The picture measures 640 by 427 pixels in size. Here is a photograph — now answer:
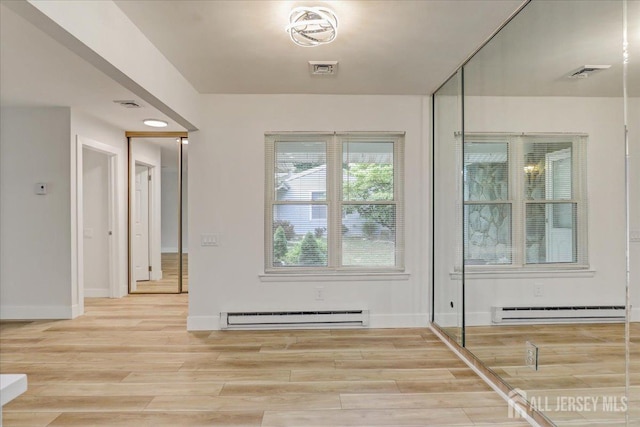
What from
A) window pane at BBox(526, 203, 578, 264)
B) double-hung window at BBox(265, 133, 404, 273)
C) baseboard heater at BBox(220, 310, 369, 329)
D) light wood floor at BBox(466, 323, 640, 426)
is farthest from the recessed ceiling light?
light wood floor at BBox(466, 323, 640, 426)

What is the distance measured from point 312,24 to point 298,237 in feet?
7.38

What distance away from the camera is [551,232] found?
2049 mm

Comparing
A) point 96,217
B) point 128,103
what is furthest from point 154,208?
point 128,103

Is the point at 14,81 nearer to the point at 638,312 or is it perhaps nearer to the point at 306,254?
the point at 306,254

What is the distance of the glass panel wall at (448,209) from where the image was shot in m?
3.19

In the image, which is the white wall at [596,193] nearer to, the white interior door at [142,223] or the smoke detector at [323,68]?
the smoke detector at [323,68]

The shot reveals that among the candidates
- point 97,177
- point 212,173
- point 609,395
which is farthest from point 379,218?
point 97,177

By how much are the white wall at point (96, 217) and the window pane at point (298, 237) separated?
10.1 feet

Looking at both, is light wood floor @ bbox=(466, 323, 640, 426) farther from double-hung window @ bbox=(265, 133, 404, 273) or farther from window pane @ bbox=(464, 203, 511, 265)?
double-hung window @ bbox=(265, 133, 404, 273)

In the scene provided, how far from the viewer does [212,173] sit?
3844 millimetres

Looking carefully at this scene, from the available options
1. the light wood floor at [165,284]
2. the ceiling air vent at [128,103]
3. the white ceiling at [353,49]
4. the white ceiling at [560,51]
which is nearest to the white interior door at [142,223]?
the light wood floor at [165,284]

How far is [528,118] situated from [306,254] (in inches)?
97.7

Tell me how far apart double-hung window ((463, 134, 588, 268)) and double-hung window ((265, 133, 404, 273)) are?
1.03 metres

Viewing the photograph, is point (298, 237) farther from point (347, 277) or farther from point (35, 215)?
point (35, 215)
